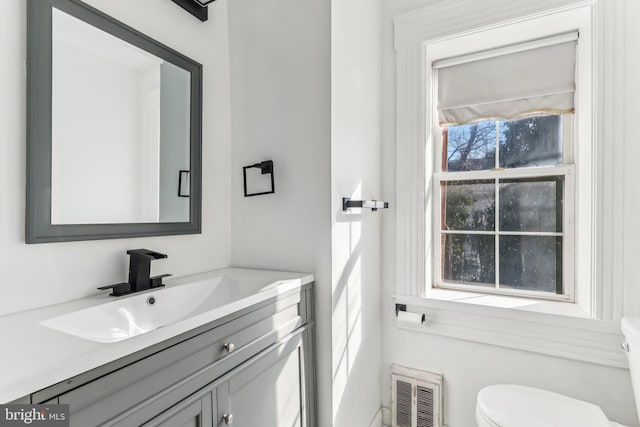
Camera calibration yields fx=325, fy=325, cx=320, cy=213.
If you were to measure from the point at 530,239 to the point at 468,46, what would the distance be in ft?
3.56

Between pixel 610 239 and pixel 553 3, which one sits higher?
pixel 553 3

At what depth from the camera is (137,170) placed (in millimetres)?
1175

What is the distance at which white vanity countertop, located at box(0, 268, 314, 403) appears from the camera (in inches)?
21.1

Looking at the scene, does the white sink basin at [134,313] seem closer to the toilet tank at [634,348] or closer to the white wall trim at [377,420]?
the white wall trim at [377,420]

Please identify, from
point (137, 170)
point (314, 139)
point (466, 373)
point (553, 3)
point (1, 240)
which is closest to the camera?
point (1, 240)

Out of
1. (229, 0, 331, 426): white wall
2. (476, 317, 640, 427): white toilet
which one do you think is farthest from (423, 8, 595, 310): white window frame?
(229, 0, 331, 426): white wall

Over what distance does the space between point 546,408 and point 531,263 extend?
0.72 m

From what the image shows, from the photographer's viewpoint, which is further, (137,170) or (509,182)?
(509,182)

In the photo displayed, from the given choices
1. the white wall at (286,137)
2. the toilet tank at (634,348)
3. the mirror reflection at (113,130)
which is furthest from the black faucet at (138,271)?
the toilet tank at (634,348)

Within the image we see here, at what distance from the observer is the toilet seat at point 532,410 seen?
1.17 m

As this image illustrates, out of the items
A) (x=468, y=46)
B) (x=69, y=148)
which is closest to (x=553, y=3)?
(x=468, y=46)

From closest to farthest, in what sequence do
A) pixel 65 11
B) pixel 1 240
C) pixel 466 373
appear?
pixel 1 240
pixel 65 11
pixel 466 373

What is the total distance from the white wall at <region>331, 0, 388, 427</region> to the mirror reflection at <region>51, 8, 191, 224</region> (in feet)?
2.12

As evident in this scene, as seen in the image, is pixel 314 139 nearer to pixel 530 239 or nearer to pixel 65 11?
pixel 65 11
